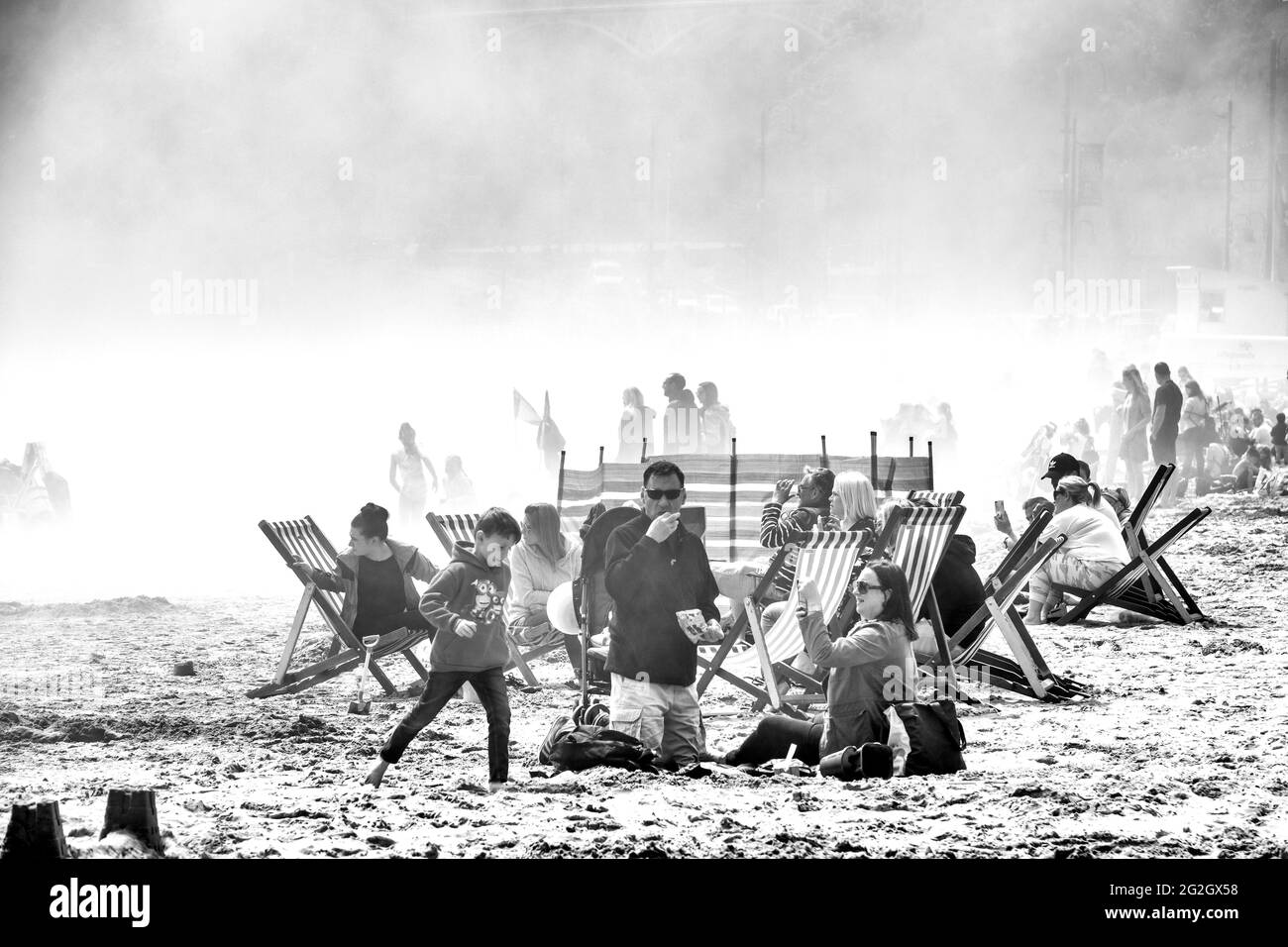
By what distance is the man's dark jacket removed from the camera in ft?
15.5

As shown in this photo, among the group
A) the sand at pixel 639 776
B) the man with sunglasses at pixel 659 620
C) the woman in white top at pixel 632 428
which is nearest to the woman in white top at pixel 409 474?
the woman in white top at pixel 632 428

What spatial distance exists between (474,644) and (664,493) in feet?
2.46

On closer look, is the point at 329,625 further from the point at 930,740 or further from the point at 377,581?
the point at 930,740

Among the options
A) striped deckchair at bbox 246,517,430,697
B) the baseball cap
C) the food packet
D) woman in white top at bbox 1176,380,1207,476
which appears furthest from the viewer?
woman in white top at bbox 1176,380,1207,476

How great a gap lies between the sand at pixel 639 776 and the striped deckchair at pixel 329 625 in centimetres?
9

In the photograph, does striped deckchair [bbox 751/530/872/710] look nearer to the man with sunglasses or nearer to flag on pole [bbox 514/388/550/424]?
the man with sunglasses

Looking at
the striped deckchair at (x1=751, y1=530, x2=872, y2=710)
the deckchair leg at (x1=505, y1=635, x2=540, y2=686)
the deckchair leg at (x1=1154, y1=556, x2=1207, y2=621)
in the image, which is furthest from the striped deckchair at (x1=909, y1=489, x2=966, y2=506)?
the deckchair leg at (x1=505, y1=635, x2=540, y2=686)

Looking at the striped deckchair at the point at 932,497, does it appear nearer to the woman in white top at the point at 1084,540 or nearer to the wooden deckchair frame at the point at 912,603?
the woman in white top at the point at 1084,540

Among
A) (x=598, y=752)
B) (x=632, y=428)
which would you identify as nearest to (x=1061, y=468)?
(x=632, y=428)

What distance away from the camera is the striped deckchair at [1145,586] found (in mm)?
7465

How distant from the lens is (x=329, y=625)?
6.33 m

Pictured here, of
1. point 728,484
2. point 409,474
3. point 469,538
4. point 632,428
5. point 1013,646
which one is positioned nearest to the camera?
point 1013,646

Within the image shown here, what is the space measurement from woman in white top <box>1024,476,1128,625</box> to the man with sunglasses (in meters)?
3.26

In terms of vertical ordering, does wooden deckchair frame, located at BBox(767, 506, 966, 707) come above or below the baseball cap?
below
